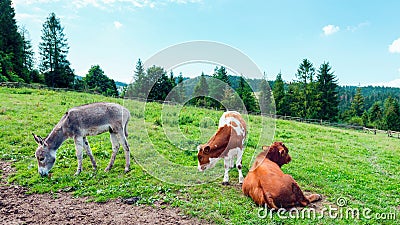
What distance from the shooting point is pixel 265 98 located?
22.6 ft

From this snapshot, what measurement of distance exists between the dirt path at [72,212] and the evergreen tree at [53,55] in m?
46.7

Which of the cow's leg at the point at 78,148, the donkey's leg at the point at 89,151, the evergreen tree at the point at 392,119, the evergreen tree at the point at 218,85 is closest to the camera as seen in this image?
the evergreen tree at the point at 218,85

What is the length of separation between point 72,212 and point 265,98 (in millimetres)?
5002

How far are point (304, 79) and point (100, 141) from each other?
50.7 metres

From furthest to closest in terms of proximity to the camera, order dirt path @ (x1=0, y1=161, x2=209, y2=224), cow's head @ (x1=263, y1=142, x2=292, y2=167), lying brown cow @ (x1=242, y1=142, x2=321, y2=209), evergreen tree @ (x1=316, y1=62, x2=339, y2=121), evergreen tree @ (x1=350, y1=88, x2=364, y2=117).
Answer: evergreen tree @ (x1=350, y1=88, x2=364, y2=117) < evergreen tree @ (x1=316, y1=62, x2=339, y2=121) < cow's head @ (x1=263, y1=142, x2=292, y2=167) < lying brown cow @ (x1=242, y1=142, x2=321, y2=209) < dirt path @ (x1=0, y1=161, x2=209, y2=224)

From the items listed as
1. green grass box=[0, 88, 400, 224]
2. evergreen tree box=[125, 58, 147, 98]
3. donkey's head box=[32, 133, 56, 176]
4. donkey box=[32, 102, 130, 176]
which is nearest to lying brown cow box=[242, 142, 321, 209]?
green grass box=[0, 88, 400, 224]

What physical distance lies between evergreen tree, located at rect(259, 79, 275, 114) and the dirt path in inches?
122

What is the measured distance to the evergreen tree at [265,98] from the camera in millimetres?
6383

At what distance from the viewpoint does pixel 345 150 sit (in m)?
14.3

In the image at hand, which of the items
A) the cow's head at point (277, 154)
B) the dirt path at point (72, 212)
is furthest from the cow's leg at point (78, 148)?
the cow's head at point (277, 154)

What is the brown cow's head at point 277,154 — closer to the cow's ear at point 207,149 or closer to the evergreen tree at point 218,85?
the cow's ear at point 207,149

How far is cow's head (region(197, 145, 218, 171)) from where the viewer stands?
704 centimetres

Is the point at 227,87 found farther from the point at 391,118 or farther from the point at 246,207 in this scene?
the point at 391,118

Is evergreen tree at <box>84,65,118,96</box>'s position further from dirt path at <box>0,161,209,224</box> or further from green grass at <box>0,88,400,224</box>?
dirt path at <box>0,161,209,224</box>
